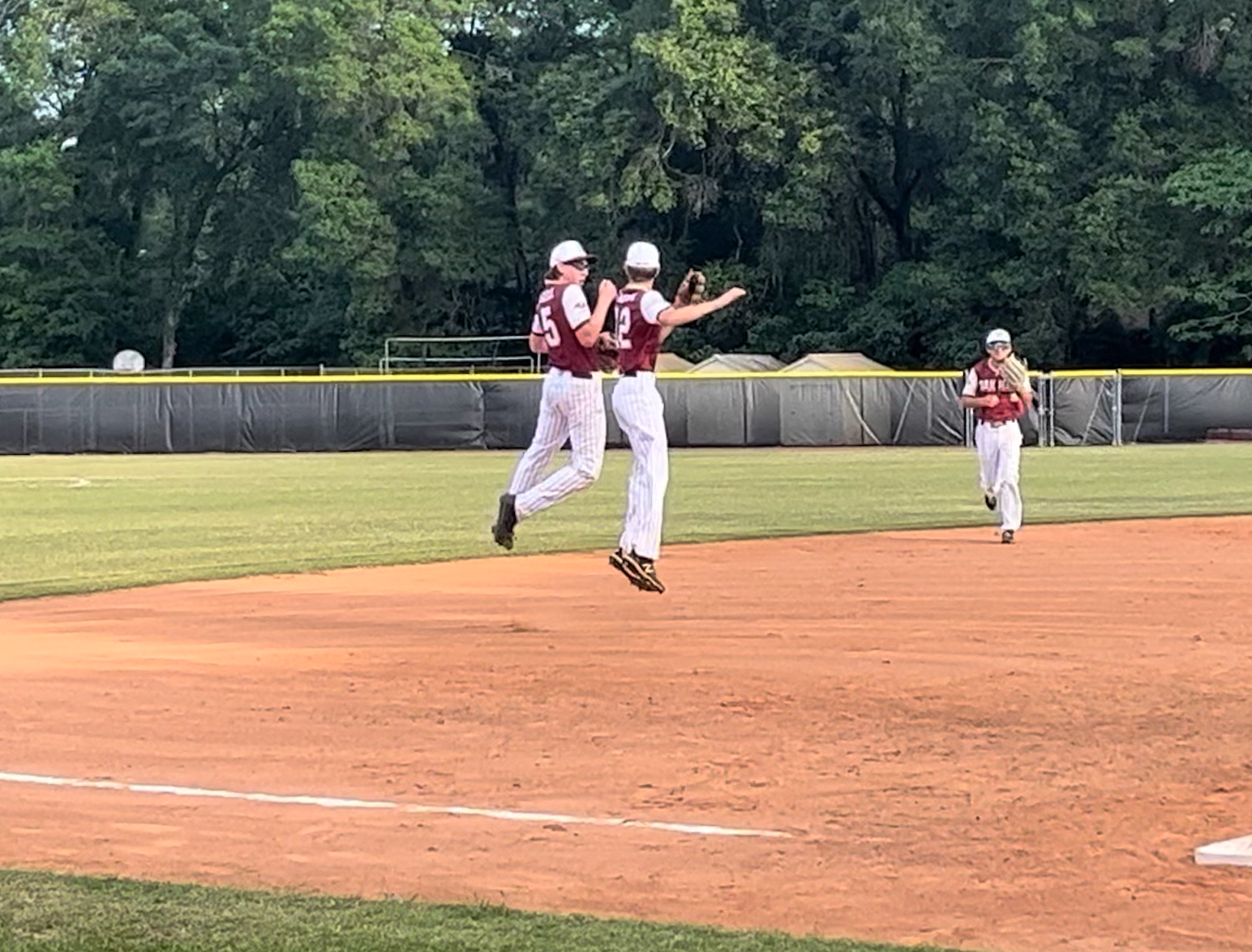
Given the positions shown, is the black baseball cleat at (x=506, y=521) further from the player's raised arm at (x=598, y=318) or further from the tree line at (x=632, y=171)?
the tree line at (x=632, y=171)

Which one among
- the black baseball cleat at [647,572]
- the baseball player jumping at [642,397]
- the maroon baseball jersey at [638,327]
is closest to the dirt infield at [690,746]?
the black baseball cleat at [647,572]

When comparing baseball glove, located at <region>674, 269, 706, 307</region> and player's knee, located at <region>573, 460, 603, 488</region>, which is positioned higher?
baseball glove, located at <region>674, 269, 706, 307</region>

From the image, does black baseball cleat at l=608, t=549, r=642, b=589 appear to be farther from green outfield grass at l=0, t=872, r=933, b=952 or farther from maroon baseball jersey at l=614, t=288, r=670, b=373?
green outfield grass at l=0, t=872, r=933, b=952

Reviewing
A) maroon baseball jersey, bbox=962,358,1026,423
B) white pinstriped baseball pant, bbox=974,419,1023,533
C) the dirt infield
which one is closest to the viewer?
the dirt infield

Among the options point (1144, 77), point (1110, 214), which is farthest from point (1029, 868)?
point (1144, 77)

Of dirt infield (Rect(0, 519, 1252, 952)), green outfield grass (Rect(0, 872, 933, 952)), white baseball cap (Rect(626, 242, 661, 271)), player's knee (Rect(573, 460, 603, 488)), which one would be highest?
white baseball cap (Rect(626, 242, 661, 271))

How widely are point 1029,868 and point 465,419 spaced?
123 feet

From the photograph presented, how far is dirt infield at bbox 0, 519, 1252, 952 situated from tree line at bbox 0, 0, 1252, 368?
43.0 m

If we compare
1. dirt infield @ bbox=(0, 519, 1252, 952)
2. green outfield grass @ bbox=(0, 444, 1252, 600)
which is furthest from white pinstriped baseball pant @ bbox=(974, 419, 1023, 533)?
dirt infield @ bbox=(0, 519, 1252, 952)

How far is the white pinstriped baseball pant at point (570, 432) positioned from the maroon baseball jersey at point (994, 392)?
5737 mm

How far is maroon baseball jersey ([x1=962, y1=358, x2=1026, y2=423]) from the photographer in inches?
642

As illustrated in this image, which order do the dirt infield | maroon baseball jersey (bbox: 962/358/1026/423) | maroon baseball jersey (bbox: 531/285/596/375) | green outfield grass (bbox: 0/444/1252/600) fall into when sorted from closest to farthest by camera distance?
the dirt infield → maroon baseball jersey (bbox: 531/285/596/375) → green outfield grass (bbox: 0/444/1252/600) → maroon baseball jersey (bbox: 962/358/1026/423)

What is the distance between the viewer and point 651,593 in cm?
1238

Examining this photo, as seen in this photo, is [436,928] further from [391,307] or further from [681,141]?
[391,307]
